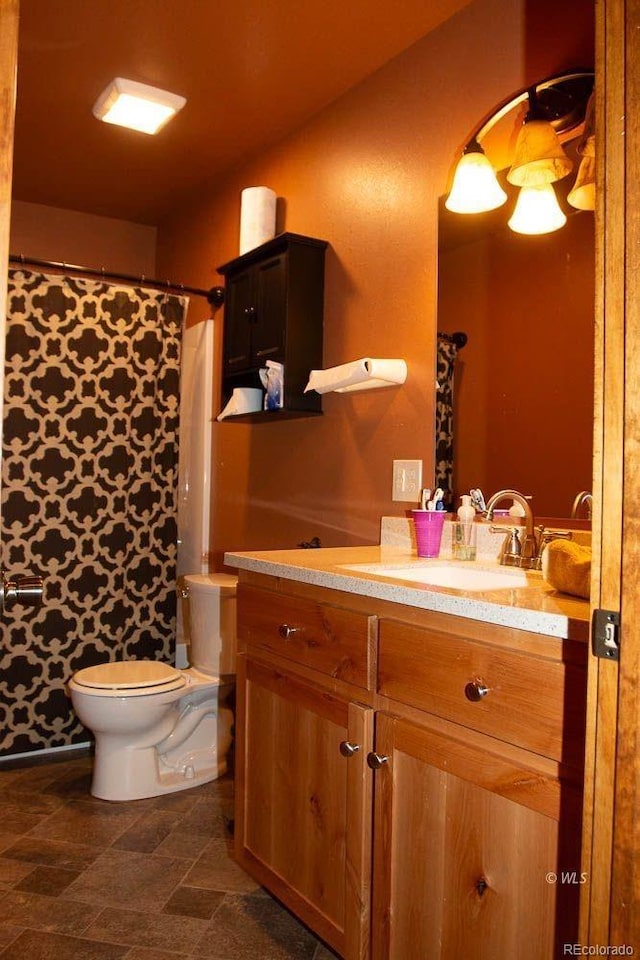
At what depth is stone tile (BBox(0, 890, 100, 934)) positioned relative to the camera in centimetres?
175

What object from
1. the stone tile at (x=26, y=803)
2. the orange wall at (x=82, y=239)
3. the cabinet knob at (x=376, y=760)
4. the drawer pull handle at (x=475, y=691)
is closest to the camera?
the drawer pull handle at (x=475, y=691)

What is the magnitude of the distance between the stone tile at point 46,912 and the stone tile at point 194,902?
20 centimetres

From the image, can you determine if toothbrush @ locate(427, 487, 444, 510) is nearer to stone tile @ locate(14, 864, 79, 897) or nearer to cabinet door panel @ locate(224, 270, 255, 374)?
cabinet door panel @ locate(224, 270, 255, 374)

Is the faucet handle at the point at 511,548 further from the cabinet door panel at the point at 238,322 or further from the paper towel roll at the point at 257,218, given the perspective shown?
the paper towel roll at the point at 257,218

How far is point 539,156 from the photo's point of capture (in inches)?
67.6

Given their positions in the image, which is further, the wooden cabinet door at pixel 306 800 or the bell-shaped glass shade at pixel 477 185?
the bell-shaped glass shade at pixel 477 185

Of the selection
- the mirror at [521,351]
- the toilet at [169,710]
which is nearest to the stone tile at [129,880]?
the toilet at [169,710]

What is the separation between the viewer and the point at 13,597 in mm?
875

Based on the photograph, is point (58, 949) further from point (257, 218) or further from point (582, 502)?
Result: point (257, 218)

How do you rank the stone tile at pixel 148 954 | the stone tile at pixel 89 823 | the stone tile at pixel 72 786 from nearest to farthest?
the stone tile at pixel 148 954 < the stone tile at pixel 89 823 < the stone tile at pixel 72 786

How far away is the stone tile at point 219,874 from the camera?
6.35 ft

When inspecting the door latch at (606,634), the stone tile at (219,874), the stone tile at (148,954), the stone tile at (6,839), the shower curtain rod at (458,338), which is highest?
the shower curtain rod at (458,338)

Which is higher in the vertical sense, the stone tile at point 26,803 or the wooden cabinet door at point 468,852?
the wooden cabinet door at point 468,852

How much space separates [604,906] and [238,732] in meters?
1.20
